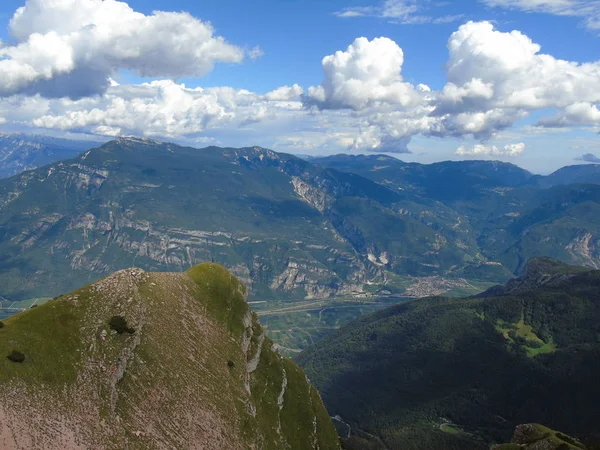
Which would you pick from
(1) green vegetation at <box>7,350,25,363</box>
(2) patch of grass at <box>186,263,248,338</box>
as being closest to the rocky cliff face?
(2) patch of grass at <box>186,263,248,338</box>

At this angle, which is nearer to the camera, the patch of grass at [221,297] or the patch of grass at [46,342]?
the patch of grass at [46,342]

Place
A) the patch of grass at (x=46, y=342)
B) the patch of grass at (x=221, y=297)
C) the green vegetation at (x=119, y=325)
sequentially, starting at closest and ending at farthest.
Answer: the patch of grass at (x=46, y=342)
the green vegetation at (x=119, y=325)
the patch of grass at (x=221, y=297)

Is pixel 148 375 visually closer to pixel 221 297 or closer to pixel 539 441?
pixel 221 297

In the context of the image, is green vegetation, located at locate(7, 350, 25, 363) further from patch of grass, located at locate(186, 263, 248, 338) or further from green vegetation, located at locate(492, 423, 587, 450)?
green vegetation, located at locate(492, 423, 587, 450)

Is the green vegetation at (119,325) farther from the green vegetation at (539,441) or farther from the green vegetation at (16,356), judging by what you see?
the green vegetation at (539,441)

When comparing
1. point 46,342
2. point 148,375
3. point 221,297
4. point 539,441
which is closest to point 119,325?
point 148,375

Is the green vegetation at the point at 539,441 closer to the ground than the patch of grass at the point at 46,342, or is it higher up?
closer to the ground

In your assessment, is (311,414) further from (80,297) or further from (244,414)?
(80,297)

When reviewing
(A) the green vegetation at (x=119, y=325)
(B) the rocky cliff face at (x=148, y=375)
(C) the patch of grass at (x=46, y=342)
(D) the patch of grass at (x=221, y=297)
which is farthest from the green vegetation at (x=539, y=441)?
(C) the patch of grass at (x=46, y=342)
